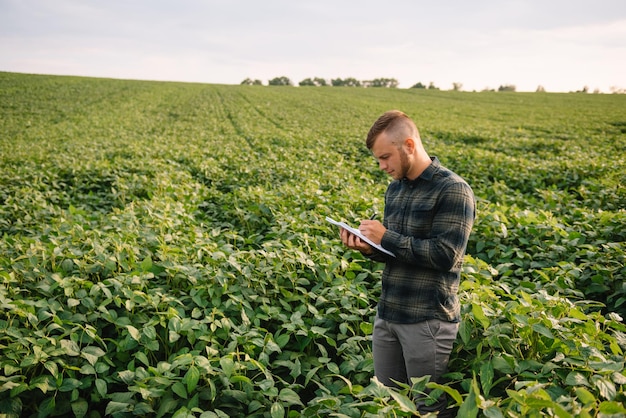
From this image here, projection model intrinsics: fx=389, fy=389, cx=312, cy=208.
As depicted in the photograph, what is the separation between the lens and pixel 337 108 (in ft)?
107

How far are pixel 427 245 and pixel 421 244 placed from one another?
0.03 meters

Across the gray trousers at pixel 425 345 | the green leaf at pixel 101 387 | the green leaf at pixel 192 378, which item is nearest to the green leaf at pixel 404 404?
the gray trousers at pixel 425 345

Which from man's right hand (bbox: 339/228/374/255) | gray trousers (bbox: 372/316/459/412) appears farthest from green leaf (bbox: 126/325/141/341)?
gray trousers (bbox: 372/316/459/412)

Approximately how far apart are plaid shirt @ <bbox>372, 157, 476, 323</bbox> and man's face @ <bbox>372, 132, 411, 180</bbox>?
11cm

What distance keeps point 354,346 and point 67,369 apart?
1914 millimetres

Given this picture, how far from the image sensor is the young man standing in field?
2.06m

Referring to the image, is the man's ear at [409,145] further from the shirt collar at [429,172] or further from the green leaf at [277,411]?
the green leaf at [277,411]

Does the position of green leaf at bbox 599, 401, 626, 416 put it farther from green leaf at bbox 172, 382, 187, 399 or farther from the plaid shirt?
green leaf at bbox 172, 382, 187, 399

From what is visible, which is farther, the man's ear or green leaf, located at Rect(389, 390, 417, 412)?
the man's ear

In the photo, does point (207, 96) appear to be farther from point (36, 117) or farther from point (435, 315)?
point (435, 315)

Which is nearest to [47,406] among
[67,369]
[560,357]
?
[67,369]

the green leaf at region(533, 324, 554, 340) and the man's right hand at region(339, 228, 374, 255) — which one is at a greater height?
the man's right hand at region(339, 228, 374, 255)

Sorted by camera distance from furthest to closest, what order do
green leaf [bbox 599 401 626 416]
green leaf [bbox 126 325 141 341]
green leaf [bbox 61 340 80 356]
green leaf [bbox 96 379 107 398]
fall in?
green leaf [bbox 126 325 141 341] < green leaf [bbox 61 340 80 356] < green leaf [bbox 96 379 107 398] < green leaf [bbox 599 401 626 416]

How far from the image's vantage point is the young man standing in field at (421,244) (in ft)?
6.76
